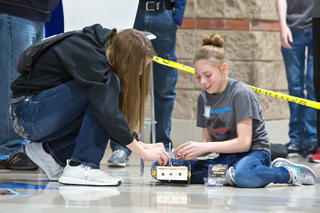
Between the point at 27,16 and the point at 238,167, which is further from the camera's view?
the point at 27,16

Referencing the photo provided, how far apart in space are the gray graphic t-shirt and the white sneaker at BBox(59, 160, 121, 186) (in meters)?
0.57

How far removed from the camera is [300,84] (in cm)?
417

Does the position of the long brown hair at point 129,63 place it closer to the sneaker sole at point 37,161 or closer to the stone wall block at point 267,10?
the sneaker sole at point 37,161

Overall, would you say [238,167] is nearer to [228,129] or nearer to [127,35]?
[228,129]

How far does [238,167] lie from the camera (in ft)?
8.13

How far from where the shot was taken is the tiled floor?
1893 mm

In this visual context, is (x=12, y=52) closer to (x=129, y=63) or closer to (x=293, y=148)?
(x=129, y=63)

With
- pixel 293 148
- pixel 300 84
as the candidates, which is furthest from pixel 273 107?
pixel 293 148

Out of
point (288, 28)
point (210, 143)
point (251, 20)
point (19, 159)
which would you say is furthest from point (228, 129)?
point (251, 20)

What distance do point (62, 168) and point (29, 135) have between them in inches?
9.3

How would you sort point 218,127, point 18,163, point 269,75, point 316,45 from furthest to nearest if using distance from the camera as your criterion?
1. point 269,75
2. point 18,163
3. point 316,45
4. point 218,127

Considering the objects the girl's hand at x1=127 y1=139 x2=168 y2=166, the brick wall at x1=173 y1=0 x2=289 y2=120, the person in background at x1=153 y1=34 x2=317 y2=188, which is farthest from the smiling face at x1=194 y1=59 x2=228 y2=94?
the brick wall at x1=173 y1=0 x2=289 y2=120

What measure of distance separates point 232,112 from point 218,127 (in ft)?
0.35

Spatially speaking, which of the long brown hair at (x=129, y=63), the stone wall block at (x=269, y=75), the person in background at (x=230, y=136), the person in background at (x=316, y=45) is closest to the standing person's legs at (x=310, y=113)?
the stone wall block at (x=269, y=75)
